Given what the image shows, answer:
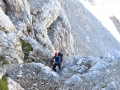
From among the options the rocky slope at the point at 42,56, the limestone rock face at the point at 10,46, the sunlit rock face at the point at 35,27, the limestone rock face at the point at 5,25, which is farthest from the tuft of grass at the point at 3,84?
the limestone rock face at the point at 5,25

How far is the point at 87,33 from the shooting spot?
6034cm

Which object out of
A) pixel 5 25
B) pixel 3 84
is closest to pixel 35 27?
pixel 5 25

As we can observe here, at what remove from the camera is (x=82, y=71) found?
21.8 m

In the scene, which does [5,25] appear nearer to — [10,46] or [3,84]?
[10,46]

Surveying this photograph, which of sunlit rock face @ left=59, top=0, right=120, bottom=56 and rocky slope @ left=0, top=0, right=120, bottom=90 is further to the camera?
sunlit rock face @ left=59, top=0, right=120, bottom=56

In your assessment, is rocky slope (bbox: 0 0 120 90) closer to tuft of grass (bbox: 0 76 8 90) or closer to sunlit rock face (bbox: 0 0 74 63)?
sunlit rock face (bbox: 0 0 74 63)

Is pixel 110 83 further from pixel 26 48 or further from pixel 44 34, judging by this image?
pixel 44 34

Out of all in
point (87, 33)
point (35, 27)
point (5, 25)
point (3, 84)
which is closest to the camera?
point (3, 84)

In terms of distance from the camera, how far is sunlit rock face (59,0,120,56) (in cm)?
5532

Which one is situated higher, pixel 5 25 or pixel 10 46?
pixel 5 25

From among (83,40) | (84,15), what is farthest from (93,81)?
(84,15)

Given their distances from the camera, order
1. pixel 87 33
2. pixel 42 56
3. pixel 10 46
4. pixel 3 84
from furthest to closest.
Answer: pixel 87 33 → pixel 42 56 → pixel 10 46 → pixel 3 84

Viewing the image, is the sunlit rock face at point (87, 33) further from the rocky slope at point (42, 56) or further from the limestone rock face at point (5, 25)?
the limestone rock face at point (5, 25)

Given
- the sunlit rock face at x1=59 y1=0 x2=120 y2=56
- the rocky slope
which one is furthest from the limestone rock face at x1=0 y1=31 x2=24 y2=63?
the sunlit rock face at x1=59 y1=0 x2=120 y2=56
